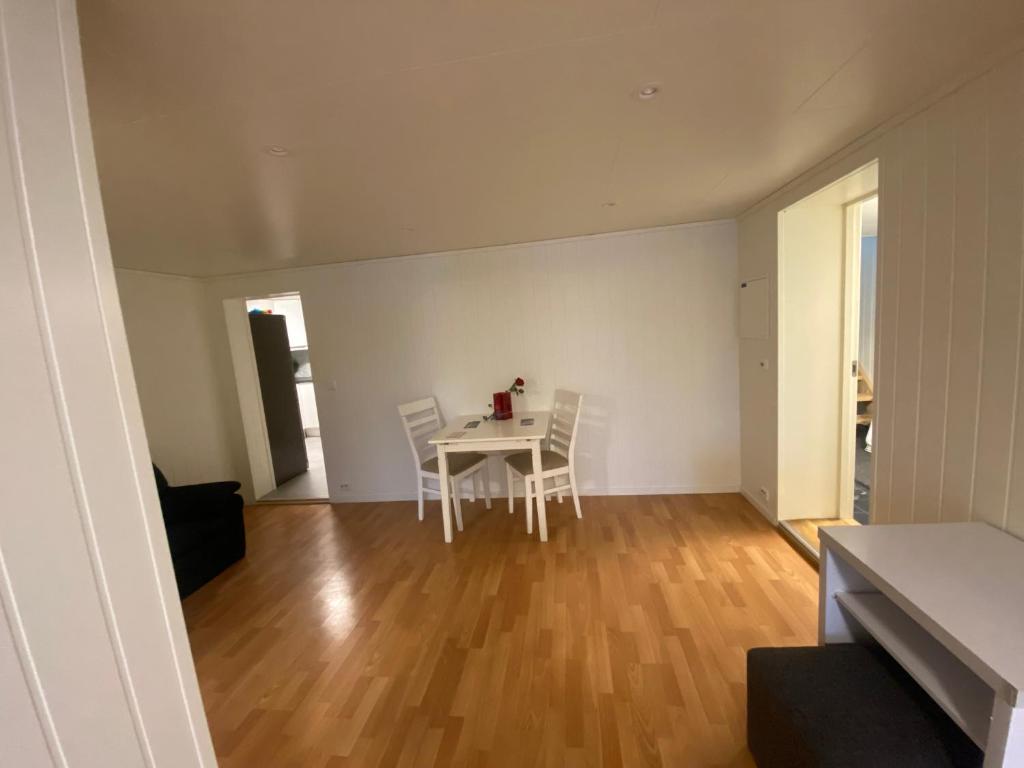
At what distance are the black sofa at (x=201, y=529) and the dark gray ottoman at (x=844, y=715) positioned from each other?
3087mm

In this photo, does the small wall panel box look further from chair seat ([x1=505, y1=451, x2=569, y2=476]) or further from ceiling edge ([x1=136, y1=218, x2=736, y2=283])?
chair seat ([x1=505, y1=451, x2=569, y2=476])

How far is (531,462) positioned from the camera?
324cm

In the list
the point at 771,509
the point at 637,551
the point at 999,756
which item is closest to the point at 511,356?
the point at 637,551

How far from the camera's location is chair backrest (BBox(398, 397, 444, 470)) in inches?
141

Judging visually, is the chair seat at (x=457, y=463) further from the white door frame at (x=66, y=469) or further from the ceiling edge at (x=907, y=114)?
the ceiling edge at (x=907, y=114)

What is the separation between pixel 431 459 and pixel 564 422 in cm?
→ 114

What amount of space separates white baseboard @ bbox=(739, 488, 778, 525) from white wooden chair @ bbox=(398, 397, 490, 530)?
2121 millimetres

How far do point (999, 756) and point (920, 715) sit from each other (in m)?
0.30

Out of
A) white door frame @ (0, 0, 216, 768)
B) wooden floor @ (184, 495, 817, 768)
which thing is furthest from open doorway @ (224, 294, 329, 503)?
white door frame @ (0, 0, 216, 768)

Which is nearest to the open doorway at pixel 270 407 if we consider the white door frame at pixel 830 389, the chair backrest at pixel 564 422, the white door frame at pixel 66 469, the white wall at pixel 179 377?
the white wall at pixel 179 377

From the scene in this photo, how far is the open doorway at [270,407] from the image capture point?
13.8 feet

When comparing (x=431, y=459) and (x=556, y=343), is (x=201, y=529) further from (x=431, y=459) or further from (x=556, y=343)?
(x=556, y=343)

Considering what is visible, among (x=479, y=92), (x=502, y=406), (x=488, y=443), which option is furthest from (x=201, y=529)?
(x=479, y=92)

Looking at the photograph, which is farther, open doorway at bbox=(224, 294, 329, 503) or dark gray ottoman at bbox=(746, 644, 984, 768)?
open doorway at bbox=(224, 294, 329, 503)
